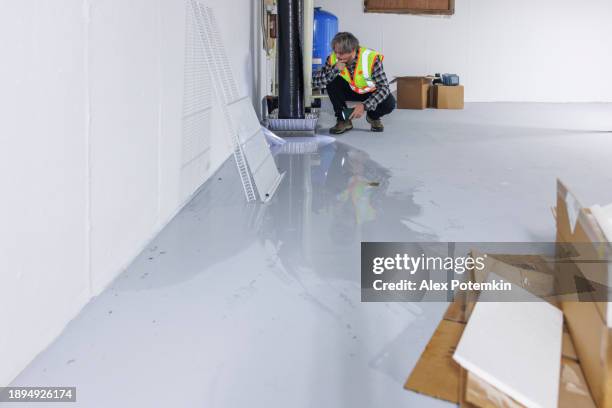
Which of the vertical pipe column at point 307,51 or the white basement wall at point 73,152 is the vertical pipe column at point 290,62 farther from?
the white basement wall at point 73,152

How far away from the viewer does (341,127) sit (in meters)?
5.03

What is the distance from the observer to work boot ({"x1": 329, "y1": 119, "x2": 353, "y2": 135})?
16.4ft

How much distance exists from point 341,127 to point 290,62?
74cm

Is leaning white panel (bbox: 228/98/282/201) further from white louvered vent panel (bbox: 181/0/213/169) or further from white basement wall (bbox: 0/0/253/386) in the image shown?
white basement wall (bbox: 0/0/253/386)

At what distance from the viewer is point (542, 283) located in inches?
64.2

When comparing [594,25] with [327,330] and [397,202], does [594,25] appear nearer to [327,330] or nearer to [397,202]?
[397,202]

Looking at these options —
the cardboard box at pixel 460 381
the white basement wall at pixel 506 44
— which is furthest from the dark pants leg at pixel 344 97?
the cardboard box at pixel 460 381

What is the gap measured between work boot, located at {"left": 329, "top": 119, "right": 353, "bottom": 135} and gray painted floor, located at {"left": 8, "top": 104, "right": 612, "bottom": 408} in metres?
1.31

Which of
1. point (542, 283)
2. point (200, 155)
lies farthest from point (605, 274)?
point (200, 155)

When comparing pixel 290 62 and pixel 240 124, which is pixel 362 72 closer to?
pixel 290 62

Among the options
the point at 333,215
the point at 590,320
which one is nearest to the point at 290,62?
the point at 333,215

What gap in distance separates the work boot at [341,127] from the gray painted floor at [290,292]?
1307 millimetres

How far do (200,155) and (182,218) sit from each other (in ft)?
1.82

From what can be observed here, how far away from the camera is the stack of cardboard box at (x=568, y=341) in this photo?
1115 millimetres
